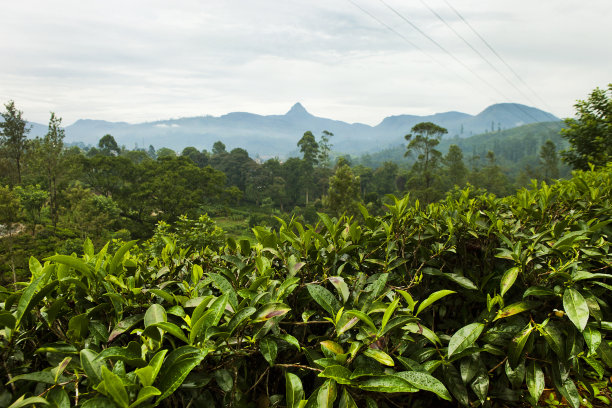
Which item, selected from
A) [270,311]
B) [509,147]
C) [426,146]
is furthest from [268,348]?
[509,147]

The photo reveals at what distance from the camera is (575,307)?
1.06 meters

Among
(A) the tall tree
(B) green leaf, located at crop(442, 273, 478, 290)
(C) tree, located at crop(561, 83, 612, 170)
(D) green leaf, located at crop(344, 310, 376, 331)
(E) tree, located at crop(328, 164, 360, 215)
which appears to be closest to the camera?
(D) green leaf, located at crop(344, 310, 376, 331)

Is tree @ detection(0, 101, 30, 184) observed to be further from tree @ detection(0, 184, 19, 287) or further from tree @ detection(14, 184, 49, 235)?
tree @ detection(0, 184, 19, 287)

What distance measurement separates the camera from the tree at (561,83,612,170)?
760cm

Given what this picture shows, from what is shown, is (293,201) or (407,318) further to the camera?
(293,201)

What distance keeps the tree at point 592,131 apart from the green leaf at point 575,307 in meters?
8.41

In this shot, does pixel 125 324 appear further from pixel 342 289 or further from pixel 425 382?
pixel 425 382

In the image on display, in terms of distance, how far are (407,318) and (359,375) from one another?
8.4 inches

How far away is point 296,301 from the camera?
124cm

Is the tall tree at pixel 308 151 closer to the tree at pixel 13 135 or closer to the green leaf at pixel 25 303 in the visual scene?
the tree at pixel 13 135

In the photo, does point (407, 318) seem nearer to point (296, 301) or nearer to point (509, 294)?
point (296, 301)

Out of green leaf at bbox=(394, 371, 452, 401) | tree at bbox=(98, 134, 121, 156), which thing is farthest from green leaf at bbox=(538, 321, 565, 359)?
tree at bbox=(98, 134, 121, 156)

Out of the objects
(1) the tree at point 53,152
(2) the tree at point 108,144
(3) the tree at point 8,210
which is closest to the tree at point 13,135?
(1) the tree at point 53,152

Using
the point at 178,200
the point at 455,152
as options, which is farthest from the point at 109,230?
the point at 455,152
